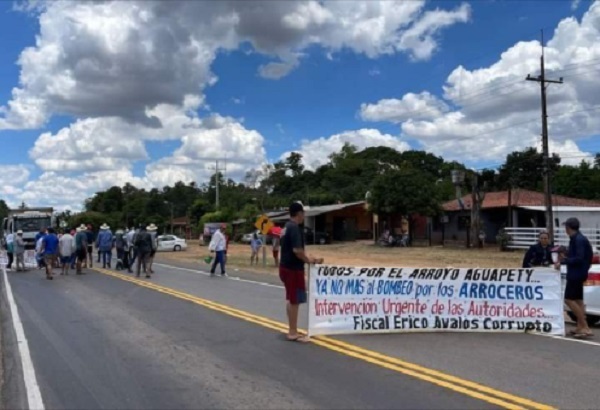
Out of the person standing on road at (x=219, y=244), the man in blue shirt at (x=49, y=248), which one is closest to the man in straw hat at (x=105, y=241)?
the man in blue shirt at (x=49, y=248)

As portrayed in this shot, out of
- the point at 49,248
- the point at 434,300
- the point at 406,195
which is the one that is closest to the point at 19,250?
the point at 49,248

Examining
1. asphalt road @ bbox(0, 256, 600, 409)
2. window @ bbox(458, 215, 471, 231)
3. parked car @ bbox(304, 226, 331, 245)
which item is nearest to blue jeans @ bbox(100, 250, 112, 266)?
asphalt road @ bbox(0, 256, 600, 409)

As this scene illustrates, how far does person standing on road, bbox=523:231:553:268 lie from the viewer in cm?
1263

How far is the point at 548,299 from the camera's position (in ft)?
34.6

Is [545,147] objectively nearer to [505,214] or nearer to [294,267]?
[505,214]

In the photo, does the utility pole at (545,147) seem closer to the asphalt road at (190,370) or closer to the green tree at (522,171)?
the green tree at (522,171)

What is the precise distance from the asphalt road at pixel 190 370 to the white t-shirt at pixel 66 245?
11.7 metres

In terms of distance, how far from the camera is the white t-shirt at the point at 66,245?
936 inches

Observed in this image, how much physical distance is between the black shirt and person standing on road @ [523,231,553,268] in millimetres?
5365

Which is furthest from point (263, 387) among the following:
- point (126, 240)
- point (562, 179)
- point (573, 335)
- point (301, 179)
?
point (301, 179)

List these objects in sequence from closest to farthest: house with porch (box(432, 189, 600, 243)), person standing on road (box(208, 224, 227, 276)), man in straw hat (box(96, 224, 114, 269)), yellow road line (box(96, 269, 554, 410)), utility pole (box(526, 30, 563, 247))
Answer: yellow road line (box(96, 269, 554, 410))
person standing on road (box(208, 224, 227, 276))
man in straw hat (box(96, 224, 114, 269))
utility pole (box(526, 30, 563, 247))
house with porch (box(432, 189, 600, 243))

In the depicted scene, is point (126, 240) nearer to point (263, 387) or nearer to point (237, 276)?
point (237, 276)

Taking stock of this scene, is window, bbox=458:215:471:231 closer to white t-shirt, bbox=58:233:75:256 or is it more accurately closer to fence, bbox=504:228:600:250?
fence, bbox=504:228:600:250

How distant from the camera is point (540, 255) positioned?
12.7 m
